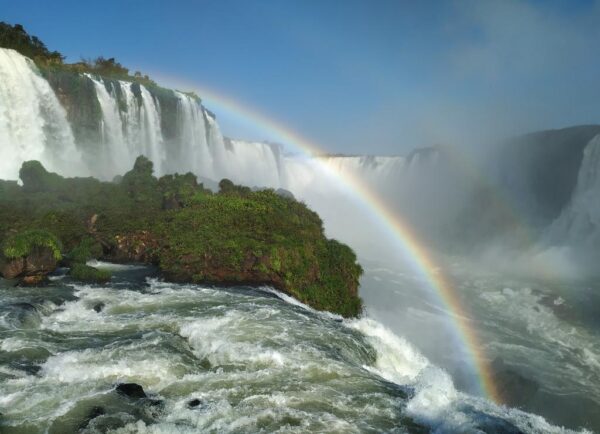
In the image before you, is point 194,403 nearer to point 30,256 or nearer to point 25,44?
point 30,256

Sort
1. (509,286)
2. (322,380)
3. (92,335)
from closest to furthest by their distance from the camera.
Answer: (322,380)
(92,335)
(509,286)

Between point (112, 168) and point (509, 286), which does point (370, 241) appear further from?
point (112, 168)

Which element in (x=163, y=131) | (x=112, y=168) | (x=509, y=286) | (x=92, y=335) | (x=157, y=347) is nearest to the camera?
(x=157, y=347)

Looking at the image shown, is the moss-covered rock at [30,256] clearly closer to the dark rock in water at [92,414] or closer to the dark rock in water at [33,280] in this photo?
the dark rock in water at [33,280]

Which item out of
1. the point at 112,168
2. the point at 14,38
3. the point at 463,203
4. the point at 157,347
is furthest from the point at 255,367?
the point at 463,203

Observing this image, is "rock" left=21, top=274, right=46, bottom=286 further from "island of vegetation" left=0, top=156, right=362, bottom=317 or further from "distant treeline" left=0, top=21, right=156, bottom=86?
"distant treeline" left=0, top=21, right=156, bottom=86
